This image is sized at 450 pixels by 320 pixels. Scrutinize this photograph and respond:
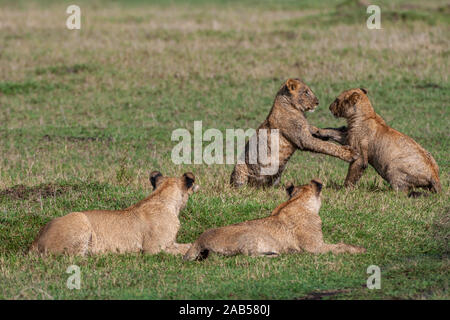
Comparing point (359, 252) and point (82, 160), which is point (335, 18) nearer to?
point (82, 160)

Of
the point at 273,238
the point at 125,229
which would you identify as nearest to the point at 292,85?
the point at 273,238

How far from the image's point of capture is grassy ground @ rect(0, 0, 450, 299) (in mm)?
8453

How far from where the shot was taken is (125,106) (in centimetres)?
1950

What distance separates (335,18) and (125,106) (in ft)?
33.2

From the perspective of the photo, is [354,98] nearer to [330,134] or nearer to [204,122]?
[330,134]

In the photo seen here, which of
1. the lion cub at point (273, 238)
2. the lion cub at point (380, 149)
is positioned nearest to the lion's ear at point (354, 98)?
the lion cub at point (380, 149)

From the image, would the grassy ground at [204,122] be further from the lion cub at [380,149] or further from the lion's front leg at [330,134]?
the lion's front leg at [330,134]

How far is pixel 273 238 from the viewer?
9.20 metres

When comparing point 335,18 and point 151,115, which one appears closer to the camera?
point 151,115

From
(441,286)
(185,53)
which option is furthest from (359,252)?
(185,53)

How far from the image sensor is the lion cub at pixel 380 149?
1190cm

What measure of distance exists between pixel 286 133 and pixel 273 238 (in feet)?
11.3

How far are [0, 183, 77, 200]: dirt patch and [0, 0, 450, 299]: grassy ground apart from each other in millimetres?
28

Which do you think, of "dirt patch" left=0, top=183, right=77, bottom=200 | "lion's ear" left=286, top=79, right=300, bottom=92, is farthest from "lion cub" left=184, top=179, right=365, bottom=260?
"lion's ear" left=286, top=79, right=300, bottom=92
